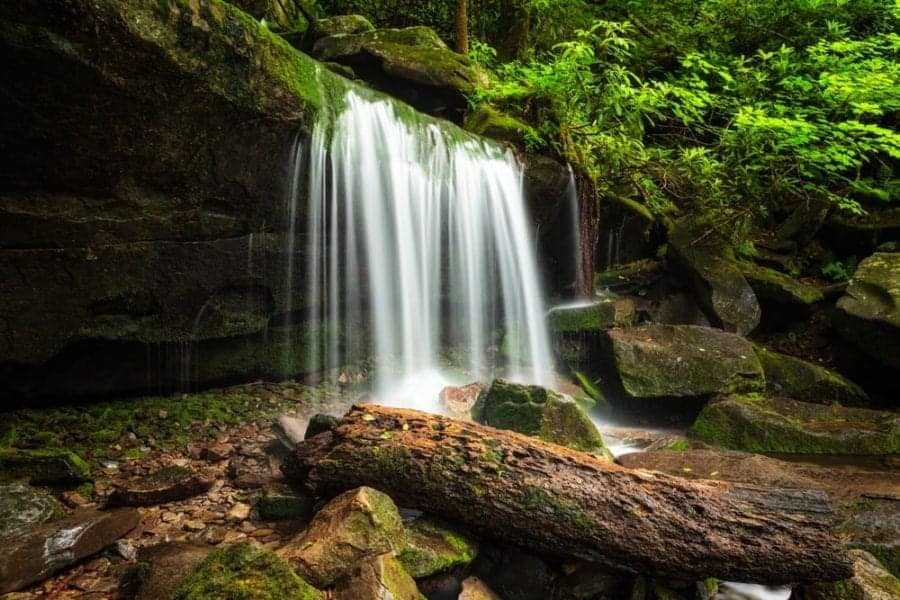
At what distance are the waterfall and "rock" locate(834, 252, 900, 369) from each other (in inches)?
165

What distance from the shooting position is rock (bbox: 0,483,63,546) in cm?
284

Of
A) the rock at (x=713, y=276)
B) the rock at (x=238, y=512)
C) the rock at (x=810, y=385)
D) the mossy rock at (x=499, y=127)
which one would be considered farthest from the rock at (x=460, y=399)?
the rock at (x=713, y=276)

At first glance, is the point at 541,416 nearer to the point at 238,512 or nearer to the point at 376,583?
the point at 376,583

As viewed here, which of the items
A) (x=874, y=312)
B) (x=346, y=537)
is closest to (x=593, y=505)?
(x=346, y=537)

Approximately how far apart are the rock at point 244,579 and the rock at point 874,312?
7.73 meters

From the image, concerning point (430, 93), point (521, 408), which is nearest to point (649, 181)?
point (430, 93)

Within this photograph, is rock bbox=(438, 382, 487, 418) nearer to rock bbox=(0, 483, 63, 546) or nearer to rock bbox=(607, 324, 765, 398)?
rock bbox=(607, 324, 765, 398)

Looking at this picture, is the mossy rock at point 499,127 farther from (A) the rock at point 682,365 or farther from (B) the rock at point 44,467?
(B) the rock at point 44,467

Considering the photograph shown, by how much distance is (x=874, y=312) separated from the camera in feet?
22.0

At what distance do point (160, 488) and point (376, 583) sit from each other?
1912 mm

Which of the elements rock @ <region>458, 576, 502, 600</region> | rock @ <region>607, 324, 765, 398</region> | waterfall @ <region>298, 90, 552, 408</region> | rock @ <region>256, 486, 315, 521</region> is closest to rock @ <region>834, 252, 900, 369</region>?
rock @ <region>607, 324, 765, 398</region>

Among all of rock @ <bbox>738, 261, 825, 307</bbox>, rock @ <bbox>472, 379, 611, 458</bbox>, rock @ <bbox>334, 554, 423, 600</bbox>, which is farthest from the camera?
rock @ <bbox>738, 261, 825, 307</bbox>

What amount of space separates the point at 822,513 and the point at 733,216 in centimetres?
696

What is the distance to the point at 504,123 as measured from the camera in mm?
7680
